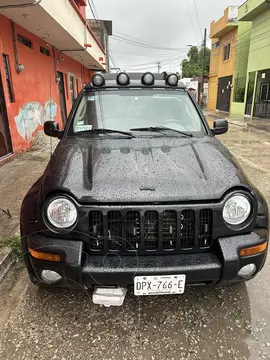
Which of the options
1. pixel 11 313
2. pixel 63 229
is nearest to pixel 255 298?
pixel 63 229

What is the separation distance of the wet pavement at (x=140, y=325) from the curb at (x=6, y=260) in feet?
0.49

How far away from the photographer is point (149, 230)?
1.90 meters

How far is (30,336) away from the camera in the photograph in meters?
2.02

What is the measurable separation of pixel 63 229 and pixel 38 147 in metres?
6.78

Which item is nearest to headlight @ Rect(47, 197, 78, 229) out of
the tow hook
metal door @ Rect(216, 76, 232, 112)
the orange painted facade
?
the tow hook

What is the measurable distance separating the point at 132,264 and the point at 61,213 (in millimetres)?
580

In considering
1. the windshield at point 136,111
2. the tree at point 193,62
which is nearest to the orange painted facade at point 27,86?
the windshield at point 136,111

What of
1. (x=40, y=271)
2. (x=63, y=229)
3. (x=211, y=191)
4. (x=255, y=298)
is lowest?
(x=255, y=298)

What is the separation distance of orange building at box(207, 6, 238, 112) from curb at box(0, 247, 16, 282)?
83.0 ft

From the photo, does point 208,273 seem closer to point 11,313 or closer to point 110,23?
point 11,313

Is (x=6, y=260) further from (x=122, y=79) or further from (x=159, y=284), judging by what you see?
(x=122, y=79)

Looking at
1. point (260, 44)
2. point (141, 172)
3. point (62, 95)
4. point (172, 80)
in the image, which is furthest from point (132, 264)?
point (260, 44)

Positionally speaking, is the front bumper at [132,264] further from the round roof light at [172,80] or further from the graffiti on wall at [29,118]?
the graffiti on wall at [29,118]

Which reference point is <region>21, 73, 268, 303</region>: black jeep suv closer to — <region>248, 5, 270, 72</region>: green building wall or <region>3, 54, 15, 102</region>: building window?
<region>3, 54, 15, 102</region>: building window
